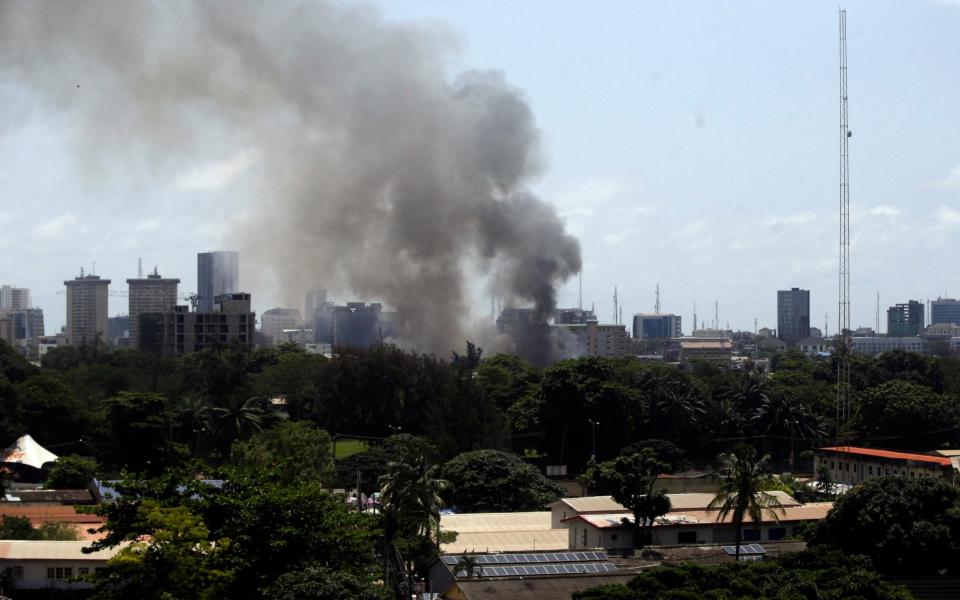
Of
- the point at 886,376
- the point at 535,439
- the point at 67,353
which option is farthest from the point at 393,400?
the point at 67,353

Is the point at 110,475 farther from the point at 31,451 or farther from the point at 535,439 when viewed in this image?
the point at 535,439

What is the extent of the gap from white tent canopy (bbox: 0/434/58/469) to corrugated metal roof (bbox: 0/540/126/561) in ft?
71.9

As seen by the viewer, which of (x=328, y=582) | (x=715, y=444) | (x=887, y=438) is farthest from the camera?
(x=715, y=444)

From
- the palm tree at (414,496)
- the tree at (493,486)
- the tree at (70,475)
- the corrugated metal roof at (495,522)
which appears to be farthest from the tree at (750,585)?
the tree at (70,475)

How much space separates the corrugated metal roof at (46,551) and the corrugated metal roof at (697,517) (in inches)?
509

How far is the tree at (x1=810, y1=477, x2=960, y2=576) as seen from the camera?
29.9m

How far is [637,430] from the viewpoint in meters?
61.7

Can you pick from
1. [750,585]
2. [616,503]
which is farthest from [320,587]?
[616,503]

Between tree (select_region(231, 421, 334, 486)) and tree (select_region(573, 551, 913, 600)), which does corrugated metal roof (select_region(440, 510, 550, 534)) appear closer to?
tree (select_region(231, 421, 334, 486))

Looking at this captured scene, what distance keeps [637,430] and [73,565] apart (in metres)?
36.0

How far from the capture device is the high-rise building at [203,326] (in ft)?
444

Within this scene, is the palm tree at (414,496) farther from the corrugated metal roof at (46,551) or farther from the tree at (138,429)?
the tree at (138,429)

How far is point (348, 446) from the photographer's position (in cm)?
6419

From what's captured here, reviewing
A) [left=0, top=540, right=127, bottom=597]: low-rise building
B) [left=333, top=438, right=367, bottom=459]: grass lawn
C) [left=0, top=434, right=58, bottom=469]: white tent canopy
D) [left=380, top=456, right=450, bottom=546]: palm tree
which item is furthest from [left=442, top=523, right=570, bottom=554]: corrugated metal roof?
[left=333, top=438, right=367, bottom=459]: grass lawn
